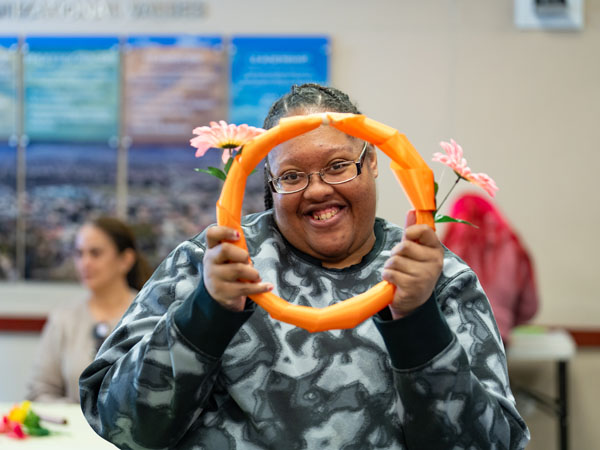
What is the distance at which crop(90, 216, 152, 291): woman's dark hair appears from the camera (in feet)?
10.7

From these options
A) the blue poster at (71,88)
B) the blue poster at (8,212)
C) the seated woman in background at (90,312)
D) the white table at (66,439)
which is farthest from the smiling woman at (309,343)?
the blue poster at (8,212)

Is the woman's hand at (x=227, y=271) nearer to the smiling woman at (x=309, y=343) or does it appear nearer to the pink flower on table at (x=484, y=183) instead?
the smiling woman at (x=309, y=343)

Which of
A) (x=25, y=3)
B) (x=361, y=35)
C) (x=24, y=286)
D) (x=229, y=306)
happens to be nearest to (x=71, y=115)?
(x=25, y=3)

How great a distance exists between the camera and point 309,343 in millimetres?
1206

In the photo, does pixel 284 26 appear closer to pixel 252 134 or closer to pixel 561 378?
pixel 561 378

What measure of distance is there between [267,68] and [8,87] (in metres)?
1.45

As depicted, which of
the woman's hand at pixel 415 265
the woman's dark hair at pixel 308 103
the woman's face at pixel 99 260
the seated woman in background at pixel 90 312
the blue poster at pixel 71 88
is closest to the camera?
Result: the woman's hand at pixel 415 265

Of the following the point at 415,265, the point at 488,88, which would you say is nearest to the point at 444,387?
the point at 415,265

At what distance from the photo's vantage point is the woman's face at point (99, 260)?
3154 millimetres

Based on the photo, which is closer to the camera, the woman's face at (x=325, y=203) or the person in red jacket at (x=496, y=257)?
the woman's face at (x=325, y=203)

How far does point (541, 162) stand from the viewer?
3.91m

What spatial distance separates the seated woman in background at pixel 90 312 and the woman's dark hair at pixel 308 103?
189 cm

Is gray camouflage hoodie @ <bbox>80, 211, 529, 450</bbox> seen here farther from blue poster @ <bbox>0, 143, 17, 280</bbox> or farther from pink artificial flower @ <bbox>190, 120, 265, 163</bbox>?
blue poster @ <bbox>0, 143, 17, 280</bbox>

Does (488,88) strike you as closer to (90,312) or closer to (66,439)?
(90,312)
